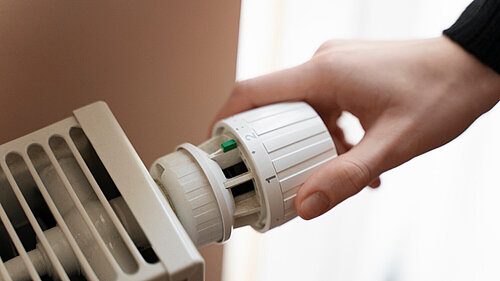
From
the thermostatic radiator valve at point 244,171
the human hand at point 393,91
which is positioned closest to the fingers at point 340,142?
the human hand at point 393,91

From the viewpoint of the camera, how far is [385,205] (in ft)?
2.69

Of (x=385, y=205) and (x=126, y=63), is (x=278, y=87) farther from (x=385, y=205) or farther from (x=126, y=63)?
(x=385, y=205)

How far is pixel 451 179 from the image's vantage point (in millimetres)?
766

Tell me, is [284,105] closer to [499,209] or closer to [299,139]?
[299,139]

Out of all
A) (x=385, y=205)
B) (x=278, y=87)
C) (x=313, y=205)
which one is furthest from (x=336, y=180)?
(x=385, y=205)

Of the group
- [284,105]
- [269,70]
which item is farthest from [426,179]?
[284,105]

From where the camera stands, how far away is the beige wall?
478 mm

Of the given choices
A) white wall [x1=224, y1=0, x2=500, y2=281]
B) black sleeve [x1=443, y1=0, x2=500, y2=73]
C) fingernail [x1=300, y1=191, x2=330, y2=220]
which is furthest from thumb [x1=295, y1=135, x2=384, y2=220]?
white wall [x1=224, y1=0, x2=500, y2=281]

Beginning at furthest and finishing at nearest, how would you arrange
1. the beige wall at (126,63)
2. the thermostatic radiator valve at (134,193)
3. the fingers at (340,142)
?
the fingers at (340,142) < the beige wall at (126,63) < the thermostatic radiator valve at (134,193)

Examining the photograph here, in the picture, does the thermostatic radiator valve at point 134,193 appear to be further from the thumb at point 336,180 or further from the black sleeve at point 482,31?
the black sleeve at point 482,31

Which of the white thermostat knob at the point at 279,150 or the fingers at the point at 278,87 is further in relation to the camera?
the fingers at the point at 278,87

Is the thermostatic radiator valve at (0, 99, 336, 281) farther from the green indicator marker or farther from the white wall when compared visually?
the white wall

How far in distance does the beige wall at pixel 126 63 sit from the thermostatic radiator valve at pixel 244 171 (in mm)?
123

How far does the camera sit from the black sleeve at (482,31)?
0.52m
